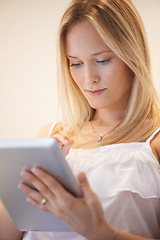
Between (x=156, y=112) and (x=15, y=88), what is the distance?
2.96ft

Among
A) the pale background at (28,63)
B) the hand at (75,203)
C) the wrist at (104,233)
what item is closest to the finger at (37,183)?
the hand at (75,203)

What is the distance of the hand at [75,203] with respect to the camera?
2.31ft

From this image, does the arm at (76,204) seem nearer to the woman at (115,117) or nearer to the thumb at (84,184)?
the thumb at (84,184)

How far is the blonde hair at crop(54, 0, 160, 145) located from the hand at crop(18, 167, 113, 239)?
0.48 metres

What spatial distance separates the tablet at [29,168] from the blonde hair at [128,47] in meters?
0.40

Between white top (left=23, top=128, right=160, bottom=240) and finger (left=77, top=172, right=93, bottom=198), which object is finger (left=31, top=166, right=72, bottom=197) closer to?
finger (left=77, top=172, right=93, bottom=198)

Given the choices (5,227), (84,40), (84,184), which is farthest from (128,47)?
(5,227)

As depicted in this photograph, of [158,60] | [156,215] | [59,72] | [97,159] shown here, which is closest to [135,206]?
[156,215]

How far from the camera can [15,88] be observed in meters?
1.84

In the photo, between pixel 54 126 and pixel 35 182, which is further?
pixel 54 126

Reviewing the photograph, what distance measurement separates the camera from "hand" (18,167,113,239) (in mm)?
705

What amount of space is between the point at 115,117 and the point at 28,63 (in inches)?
28.6

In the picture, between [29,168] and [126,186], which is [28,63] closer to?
[126,186]

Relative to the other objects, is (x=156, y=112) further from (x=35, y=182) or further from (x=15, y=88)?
(x=15, y=88)
